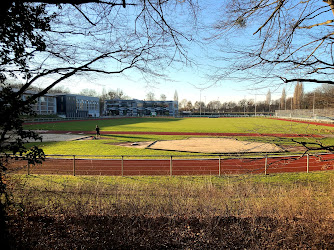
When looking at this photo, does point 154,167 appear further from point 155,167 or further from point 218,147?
point 218,147

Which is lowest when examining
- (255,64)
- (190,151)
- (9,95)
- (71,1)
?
(190,151)

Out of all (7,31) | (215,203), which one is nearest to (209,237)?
(215,203)

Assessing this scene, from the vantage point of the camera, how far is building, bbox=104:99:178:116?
12950cm

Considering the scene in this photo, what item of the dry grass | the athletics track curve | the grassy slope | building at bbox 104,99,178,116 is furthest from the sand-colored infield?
building at bbox 104,99,178,116

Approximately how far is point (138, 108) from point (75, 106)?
191 ft

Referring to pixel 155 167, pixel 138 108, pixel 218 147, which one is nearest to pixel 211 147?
pixel 218 147

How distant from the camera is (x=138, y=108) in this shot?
13525 centimetres

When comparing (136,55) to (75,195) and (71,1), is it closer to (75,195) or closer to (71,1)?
(71,1)

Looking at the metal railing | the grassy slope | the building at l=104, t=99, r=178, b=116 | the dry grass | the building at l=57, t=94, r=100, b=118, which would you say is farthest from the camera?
the building at l=104, t=99, r=178, b=116

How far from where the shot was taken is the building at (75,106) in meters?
72.5

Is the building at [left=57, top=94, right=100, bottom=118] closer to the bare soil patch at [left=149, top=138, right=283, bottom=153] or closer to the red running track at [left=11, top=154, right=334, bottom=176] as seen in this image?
the bare soil patch at [left=149, top=138, right=283, bottom=153]

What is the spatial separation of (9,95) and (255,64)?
12.5 feet

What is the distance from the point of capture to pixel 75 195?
6578 mm

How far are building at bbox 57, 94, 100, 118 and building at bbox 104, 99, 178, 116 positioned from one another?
99.2 feet
